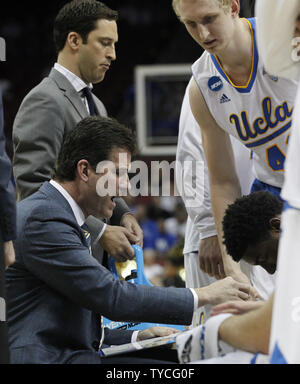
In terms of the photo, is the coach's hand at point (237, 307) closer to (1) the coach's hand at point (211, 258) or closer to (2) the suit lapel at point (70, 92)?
(1) the coach's hand at point (211, 258)

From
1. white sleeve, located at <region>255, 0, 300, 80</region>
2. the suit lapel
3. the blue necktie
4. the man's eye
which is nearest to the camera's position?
white sleeve, located at <region>255, 0, 300, 80</region>

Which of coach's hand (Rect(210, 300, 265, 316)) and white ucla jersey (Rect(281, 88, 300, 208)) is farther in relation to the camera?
coach's hand (Rect(210, 300, 265, 316))

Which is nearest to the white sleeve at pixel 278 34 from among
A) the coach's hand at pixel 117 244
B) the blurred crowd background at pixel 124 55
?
the coach's hand at pixel 117 244

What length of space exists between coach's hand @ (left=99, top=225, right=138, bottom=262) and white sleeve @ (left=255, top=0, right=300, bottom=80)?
4.02 ft

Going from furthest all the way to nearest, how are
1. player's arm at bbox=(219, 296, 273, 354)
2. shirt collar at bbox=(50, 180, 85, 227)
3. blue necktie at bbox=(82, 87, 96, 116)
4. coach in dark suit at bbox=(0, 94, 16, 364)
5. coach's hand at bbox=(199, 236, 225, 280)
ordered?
blue necktie at bbox=(82, 87, 96, 116)
coach's hand at bbox=(199, 236, 225, 280)
shirt collar at bbox=(50, 180, 85, 227)
coach in dark suit at bbox=(0, 94, 16, 364)
player's arm at bbox=(219, 296, 273, 354)

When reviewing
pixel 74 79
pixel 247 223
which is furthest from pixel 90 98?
pixel 247 223

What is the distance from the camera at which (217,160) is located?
2.92 meters

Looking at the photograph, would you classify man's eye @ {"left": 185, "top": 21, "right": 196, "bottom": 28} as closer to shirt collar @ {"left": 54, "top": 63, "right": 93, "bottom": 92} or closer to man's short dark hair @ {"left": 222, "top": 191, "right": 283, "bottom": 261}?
man's short dark hair @ {"left": 222, "top": 191, "right": 283, "bottom": 261}

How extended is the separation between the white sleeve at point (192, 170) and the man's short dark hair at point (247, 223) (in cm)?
74

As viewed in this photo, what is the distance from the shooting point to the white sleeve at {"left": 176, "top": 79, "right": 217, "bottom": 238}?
3.27 metres

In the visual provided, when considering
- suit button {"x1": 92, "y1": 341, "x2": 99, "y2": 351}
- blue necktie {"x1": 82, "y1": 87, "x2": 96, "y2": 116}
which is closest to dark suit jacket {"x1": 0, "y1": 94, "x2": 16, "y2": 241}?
suit button {"x1": 92, "y1": 341, "x2": 99, "y2": 351}

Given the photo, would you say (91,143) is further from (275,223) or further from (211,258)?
(211,258)

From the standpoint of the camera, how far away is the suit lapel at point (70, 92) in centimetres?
312

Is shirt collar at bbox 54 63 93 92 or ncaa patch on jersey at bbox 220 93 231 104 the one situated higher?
shirt collar at bbox 54 63 93 92
